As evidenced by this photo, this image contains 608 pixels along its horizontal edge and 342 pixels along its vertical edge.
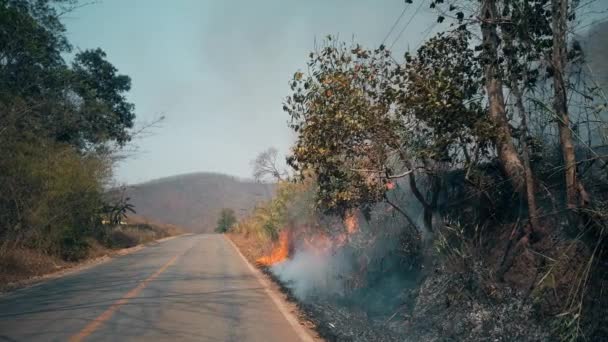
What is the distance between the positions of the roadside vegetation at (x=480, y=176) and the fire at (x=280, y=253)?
10.0 metres

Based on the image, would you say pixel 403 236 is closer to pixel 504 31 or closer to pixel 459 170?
pixel 459 170

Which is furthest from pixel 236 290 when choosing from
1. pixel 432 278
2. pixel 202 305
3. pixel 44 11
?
pixel 44 11

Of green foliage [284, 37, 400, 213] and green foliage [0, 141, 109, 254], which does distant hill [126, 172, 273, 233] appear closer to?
green foliage [0, 141, 109, 254]

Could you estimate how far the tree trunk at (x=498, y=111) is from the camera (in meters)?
6.44

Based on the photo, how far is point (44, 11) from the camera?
1562cm

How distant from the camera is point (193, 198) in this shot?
136125mm

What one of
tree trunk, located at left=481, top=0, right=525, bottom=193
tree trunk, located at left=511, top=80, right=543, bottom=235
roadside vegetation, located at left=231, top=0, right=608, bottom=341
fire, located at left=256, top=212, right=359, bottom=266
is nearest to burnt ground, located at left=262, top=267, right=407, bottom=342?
roadside vegetation, located at left=231, top=0, right=608, bottom=341

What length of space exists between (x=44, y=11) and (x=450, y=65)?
49.3 ft

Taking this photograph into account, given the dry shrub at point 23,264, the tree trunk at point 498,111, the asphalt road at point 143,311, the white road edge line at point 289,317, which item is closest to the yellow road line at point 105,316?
the asphalt road at point 143,311

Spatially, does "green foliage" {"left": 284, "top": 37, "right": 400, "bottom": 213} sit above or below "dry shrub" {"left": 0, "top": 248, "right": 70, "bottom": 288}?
above

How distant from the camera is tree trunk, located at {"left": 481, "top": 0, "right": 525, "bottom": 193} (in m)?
6.44

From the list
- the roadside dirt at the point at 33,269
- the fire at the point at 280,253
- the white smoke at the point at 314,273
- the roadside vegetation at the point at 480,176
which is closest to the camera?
the roadside vegetation at the point at 480,176

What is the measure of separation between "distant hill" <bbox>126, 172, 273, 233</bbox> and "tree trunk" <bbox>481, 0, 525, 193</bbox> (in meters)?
108

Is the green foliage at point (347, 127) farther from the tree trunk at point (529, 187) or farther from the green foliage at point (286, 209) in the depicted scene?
the green foliage at point (286, 209)
